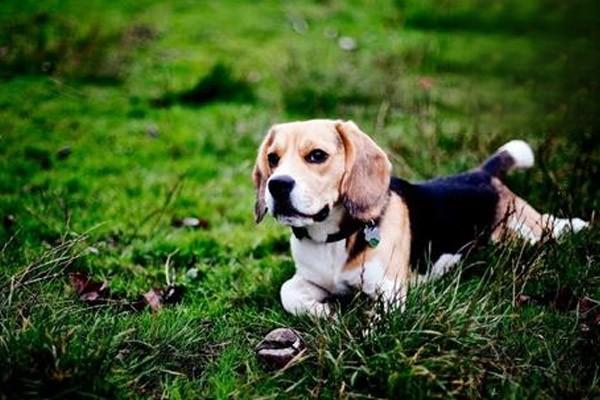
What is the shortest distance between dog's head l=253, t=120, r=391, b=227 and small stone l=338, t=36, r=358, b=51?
6237 mm

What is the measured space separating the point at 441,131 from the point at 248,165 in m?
1.93

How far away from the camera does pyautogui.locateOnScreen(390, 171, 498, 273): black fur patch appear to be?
4.42 metres

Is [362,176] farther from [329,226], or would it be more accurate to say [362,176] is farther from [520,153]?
[520,153]

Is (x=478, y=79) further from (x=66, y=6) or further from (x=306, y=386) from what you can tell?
(x=306, y=386)

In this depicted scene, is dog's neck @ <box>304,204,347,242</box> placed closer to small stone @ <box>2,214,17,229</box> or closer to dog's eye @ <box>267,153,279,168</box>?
dog's eye @ <box>267,153,279,168</box>

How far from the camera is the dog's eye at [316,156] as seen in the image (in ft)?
12.6

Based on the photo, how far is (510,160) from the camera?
16.9 ft

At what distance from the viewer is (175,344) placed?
3539 millimetres

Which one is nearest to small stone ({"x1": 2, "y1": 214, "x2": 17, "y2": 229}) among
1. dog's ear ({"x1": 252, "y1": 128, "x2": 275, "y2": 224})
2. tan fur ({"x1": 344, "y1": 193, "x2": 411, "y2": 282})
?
dog's ear ({"x1": 252, "y1": 128, "x2": 275, "y2": 224})

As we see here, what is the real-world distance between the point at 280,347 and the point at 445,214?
1600 millimetres

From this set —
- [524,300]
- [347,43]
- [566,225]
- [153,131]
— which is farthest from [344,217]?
[347,43]

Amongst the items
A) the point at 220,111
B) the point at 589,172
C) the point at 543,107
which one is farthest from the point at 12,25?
the point at 589,172

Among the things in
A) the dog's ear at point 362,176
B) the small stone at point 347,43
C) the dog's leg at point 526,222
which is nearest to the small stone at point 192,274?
the dog's ear at point 362,176

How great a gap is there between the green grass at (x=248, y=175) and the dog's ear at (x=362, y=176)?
57 cm
